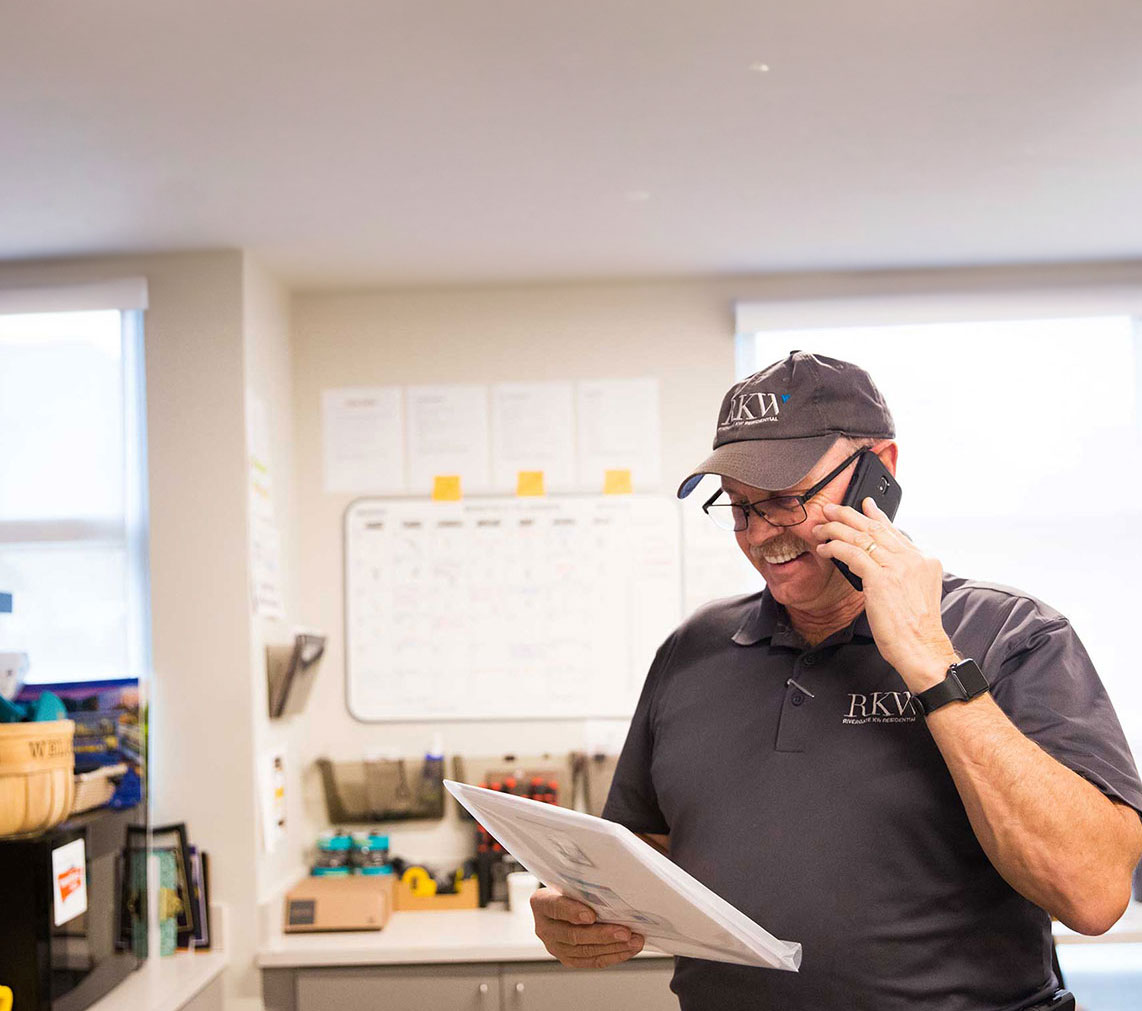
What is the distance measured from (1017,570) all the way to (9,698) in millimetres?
2815

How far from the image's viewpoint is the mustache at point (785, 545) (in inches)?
60.2

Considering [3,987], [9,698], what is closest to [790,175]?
[9,698]

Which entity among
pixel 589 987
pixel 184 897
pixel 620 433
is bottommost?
pixel 589 987

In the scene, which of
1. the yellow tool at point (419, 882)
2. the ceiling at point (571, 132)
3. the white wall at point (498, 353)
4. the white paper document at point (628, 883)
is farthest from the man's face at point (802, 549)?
the yellow tool at point (419, 882)

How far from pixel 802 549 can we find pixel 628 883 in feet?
1.61

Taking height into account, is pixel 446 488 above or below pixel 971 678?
above

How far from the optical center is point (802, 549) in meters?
1.53

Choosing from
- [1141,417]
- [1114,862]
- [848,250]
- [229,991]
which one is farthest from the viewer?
[1141,417]

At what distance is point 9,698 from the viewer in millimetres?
2678

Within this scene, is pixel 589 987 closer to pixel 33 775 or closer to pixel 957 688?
pixel 33 775

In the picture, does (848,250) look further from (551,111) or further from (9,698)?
(9,698)

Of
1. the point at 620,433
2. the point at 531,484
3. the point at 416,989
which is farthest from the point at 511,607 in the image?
the point at 416,989

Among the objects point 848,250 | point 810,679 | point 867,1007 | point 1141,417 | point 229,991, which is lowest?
point 229,991

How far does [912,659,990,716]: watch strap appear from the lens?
127 cm
